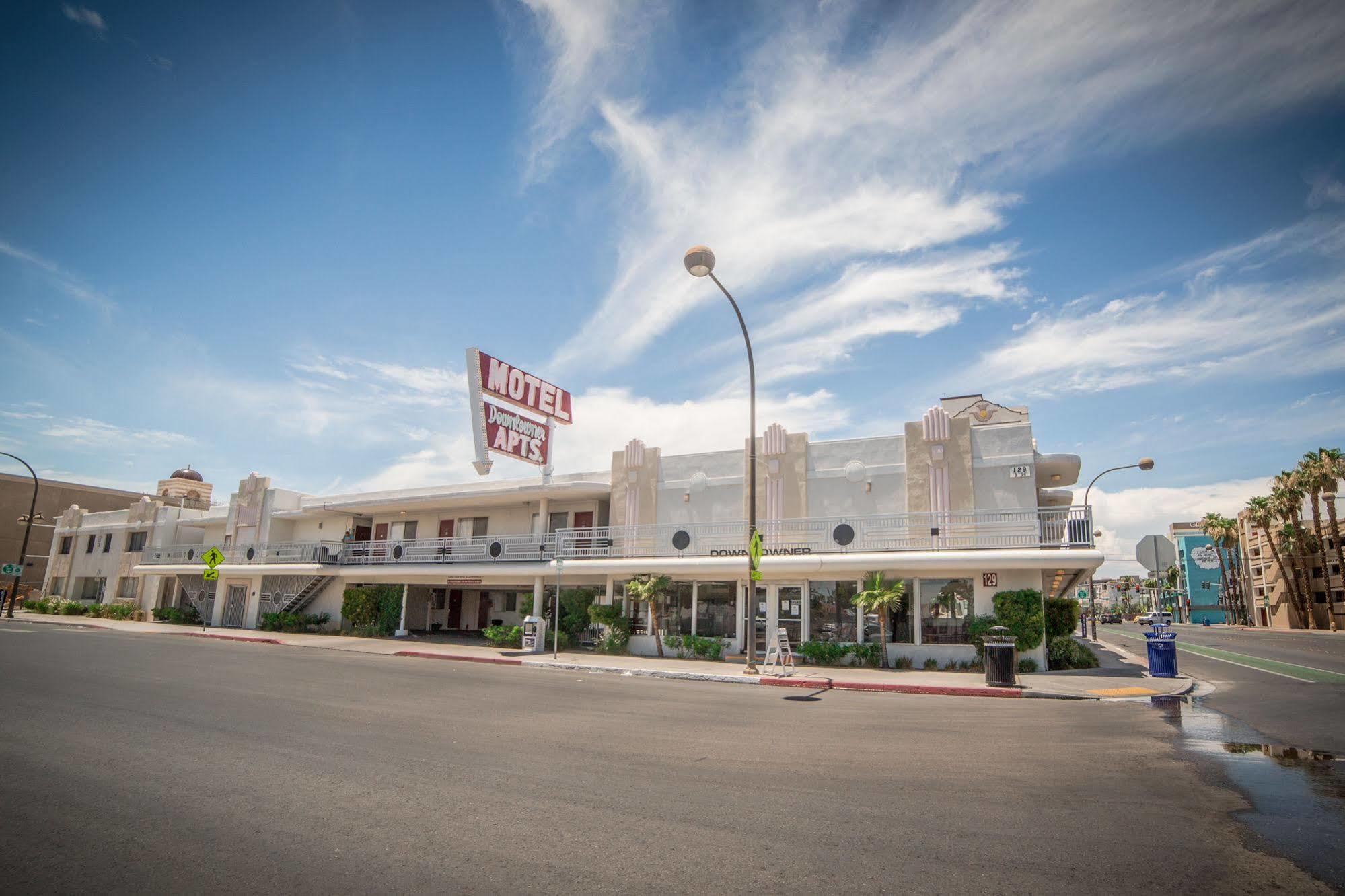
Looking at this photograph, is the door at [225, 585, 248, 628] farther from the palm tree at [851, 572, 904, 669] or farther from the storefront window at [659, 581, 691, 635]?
the palm tree at [851, 572, 904, 669]

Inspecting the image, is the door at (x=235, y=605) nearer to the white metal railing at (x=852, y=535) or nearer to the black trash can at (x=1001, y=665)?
the white metal railing at (x=852, y=535)

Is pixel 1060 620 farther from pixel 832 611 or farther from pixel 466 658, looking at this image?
pixel 466 658

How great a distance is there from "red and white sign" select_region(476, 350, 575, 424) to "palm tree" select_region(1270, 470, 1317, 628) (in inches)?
2434

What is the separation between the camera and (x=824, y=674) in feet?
57.4

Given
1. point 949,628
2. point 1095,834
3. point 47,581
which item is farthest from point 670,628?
point 47,581

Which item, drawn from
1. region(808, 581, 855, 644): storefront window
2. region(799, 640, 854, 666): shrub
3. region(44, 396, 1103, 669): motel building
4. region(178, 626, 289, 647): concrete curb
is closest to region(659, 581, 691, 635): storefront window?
region(44, 396, 1103, 669): motel building

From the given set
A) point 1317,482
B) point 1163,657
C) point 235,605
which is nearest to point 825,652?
point 1163,657

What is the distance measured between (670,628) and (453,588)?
14921 millimetres

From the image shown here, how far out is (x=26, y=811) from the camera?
5395 millimetres

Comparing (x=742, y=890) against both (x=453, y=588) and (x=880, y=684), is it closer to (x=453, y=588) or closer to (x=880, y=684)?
(x=880, y=684)

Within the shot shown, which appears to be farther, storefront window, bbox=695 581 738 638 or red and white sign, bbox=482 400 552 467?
red and white sign, bbox=482 400 552 467

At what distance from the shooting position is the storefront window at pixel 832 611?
20.6m

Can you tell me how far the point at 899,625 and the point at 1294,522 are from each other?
59.8 m

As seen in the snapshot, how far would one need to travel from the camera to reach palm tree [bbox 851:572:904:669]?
742 inches
